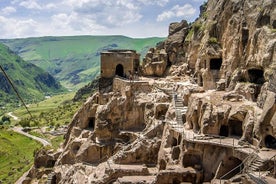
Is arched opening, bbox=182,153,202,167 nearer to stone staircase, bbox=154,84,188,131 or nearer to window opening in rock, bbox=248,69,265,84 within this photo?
stone staircase, bbox=154,84,188,131

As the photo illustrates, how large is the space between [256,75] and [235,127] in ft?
26.1

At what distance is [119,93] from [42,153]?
2068 cm

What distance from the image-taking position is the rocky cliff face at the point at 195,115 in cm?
3975

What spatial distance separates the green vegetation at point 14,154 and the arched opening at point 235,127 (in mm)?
62432

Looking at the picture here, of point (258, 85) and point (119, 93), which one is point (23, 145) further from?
point (258, 85)

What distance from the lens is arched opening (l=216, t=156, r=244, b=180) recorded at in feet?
126

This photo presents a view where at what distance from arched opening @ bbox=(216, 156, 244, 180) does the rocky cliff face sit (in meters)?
A: 0.10

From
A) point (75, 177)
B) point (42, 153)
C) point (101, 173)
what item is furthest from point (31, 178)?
point (101, 173)

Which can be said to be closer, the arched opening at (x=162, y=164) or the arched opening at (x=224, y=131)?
the arched opening at (x=224, y=131)

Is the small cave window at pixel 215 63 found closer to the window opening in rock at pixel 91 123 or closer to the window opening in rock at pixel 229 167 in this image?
the window opening in rock at pixel 229 167

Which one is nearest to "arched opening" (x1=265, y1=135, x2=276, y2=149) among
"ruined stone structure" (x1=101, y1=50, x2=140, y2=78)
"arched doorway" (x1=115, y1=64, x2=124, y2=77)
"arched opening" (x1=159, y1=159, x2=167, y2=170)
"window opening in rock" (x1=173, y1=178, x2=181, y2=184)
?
"window opening in rock" (x1=173, y1=178, x2=181, y2=184)

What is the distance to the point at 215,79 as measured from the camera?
176ft

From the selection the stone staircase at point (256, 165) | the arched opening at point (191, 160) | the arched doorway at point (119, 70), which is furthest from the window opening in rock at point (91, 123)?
the stone staircase at point (256, 165)

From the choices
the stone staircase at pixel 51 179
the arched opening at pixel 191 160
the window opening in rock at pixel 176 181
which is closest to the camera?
the window opening in rock at pixel 176 181
